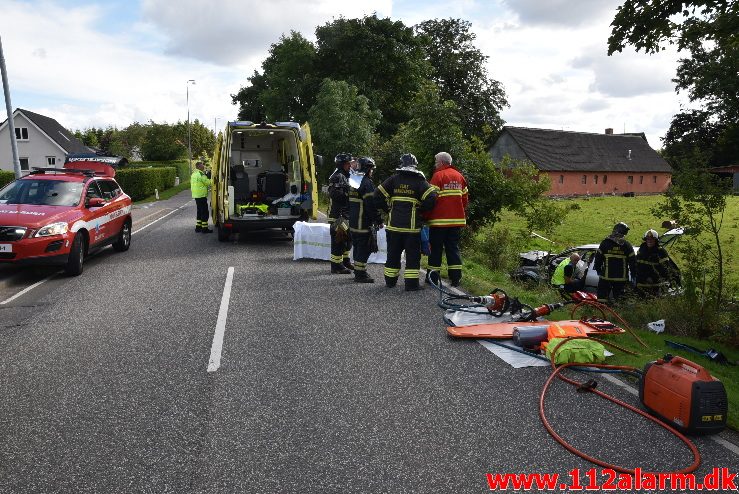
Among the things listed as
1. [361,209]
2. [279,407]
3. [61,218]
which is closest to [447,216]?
[361,209]

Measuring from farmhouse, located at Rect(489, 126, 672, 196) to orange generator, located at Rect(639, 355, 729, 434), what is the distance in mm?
49854

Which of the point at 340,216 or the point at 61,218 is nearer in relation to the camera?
the point at 61,218

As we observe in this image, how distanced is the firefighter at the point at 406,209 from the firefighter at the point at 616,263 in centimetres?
351

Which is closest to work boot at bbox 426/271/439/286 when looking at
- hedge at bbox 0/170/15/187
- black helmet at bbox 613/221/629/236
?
black helmet at bbox 613/221/629/236

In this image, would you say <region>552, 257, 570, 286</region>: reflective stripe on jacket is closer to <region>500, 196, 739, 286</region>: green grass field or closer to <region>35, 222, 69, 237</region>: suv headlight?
<region>500, 196, 739, 286</region>: green grass field

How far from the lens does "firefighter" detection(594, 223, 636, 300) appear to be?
9453 mm

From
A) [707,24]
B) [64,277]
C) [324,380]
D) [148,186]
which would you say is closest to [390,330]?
[324,380]

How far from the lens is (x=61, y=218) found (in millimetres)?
9188

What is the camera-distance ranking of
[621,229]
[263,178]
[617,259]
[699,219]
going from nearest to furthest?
[699,219]
[621,229]
[617,259]
[263,178]

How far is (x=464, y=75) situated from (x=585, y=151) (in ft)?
52.0

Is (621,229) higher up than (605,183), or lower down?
lower down

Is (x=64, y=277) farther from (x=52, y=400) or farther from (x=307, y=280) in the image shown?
(x=52, y=400)

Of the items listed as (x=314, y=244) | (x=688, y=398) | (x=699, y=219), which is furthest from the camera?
(x=314, y=244)

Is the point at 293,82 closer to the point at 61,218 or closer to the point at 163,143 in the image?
the point at 163,143
